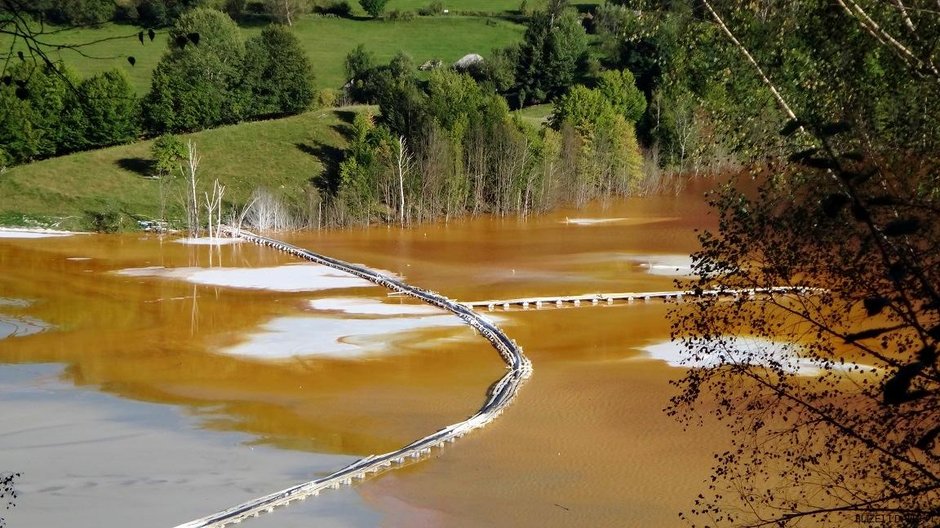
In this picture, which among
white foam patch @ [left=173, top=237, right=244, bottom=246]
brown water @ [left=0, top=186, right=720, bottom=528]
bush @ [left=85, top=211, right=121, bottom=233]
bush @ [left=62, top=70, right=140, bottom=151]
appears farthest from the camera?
bush @ [left=62, top=70, right=140, bottom=151]

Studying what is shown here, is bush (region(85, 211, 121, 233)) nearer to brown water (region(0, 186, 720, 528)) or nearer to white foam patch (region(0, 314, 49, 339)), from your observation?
brown water (region(0, 186, 720, 528))

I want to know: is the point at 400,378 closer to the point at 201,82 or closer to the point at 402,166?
the point at 402,166

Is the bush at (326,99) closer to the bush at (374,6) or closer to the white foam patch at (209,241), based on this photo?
the bush at (374,6)

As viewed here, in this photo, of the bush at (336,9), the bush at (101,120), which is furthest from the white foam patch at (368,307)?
the bush at (336,9)

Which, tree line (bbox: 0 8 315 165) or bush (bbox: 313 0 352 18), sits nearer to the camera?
tree line (bbox: 0 8 315 165)

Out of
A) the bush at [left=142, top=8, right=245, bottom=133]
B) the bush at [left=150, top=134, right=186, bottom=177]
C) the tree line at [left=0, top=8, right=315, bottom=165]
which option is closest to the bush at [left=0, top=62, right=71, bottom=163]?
the tree line at [left=0, top=8, right=315, bottom=165]

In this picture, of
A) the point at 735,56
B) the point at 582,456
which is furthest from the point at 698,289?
the point at 582,456

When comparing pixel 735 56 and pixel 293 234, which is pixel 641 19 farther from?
pixel 293 234
